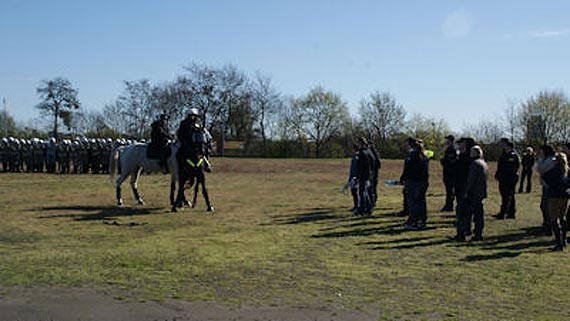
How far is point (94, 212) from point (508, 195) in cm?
972

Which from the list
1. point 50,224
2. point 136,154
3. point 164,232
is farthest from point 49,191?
point 164,232

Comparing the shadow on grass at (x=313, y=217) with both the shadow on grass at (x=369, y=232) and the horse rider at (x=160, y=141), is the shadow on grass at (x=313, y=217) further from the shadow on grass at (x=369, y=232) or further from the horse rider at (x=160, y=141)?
the horse rider at (x=160, y=141)

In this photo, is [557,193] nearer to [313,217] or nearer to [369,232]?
[369,232]

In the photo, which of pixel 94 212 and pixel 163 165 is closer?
pixel 94 212

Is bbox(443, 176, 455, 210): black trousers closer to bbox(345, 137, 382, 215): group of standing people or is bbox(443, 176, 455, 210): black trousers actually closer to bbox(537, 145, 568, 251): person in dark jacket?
bbox(345, 137, 382, 215): group of standing people

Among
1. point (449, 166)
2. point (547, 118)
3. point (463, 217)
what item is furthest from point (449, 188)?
point (547, 118)

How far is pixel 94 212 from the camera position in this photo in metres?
14.6

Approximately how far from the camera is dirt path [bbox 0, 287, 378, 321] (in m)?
6.16

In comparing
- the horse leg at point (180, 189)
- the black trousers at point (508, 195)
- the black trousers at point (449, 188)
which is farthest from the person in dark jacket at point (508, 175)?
the horse leg at point (180, 189)

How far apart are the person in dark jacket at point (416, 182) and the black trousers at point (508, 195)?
2.82 m

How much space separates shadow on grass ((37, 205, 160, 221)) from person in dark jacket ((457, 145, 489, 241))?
7314mm

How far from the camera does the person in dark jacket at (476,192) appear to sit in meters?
11.1

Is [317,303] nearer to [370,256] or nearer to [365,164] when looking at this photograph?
[370,256]

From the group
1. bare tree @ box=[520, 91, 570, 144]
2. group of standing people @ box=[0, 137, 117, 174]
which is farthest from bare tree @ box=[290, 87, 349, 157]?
group of standing people @ box=[0, 137, 117, 174]
